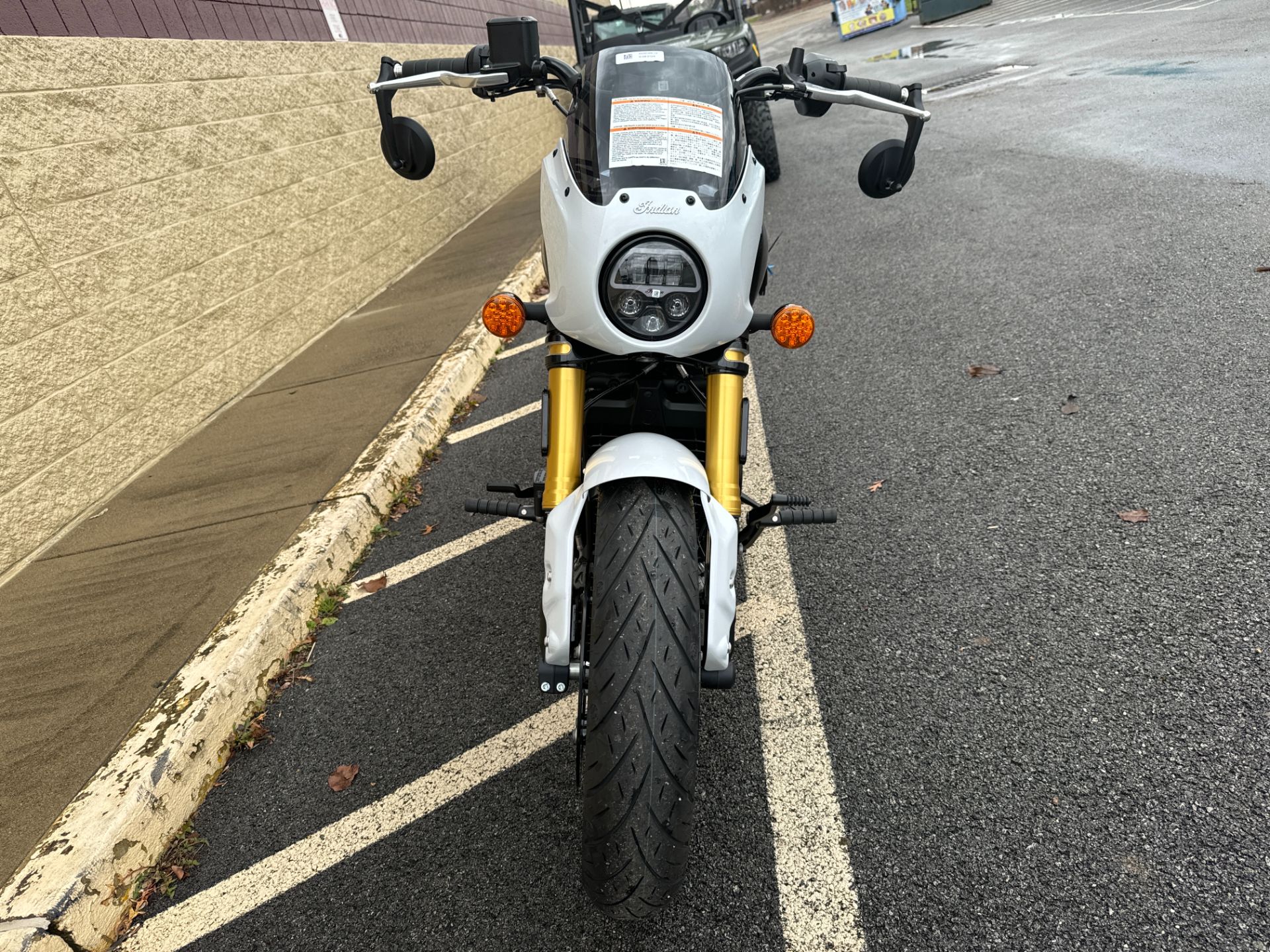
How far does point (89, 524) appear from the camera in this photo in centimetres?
Answer: 399

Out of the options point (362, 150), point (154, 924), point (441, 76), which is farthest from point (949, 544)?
point (362, 150)

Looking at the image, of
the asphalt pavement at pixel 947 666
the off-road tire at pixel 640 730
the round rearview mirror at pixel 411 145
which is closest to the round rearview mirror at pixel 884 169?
the asphalt pavement at pixel 947 666

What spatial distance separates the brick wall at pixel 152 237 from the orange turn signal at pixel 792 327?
12.2 feet

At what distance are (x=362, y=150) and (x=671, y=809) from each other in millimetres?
7067

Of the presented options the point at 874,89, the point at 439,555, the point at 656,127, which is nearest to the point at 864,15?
the point at 874,89

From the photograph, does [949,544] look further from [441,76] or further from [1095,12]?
[1095,12]

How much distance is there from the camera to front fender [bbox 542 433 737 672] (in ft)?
6.36

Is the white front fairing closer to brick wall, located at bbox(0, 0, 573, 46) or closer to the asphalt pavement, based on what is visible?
the asphalt pavement

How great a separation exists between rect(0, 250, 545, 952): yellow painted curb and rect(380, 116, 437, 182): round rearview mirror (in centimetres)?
162

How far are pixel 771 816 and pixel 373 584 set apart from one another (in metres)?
2.03

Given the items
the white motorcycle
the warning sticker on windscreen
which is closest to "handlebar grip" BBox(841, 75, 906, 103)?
the white motorcycle

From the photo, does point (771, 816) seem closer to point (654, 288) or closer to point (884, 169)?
point (654, 288)

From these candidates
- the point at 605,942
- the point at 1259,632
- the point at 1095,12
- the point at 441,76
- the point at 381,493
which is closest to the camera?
the point at 605,942

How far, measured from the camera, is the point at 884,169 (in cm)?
274
